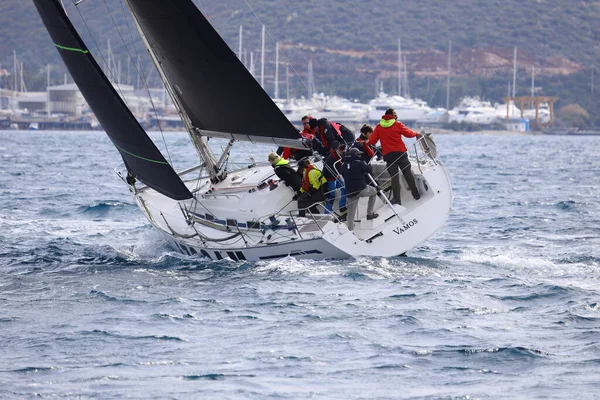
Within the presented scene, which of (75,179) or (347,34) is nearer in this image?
(75,179)

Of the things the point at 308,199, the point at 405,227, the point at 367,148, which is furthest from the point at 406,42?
the point at 405,227

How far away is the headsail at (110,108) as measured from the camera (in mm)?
15594

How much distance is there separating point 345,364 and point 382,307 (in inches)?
85.7

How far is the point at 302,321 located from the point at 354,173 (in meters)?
3.37

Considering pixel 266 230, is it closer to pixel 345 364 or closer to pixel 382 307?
pixel 382 307

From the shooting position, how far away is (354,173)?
49.5 ft

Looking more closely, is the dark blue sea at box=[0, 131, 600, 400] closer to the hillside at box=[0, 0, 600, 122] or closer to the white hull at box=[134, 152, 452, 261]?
the white hull at box=[134, 152, 452, 261]

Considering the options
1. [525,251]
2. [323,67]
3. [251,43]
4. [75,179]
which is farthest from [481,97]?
[525,251]

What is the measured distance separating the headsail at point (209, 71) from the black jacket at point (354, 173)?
2.98ft

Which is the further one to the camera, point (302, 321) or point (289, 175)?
point (289, 175)

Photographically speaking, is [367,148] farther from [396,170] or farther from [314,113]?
[314,113]

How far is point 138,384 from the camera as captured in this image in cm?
1005

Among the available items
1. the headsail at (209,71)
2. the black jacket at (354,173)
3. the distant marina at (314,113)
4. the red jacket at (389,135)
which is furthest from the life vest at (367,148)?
the distant marina at (314,113)

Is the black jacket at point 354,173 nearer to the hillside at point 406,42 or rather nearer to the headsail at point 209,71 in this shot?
the headsail at point 209,71
